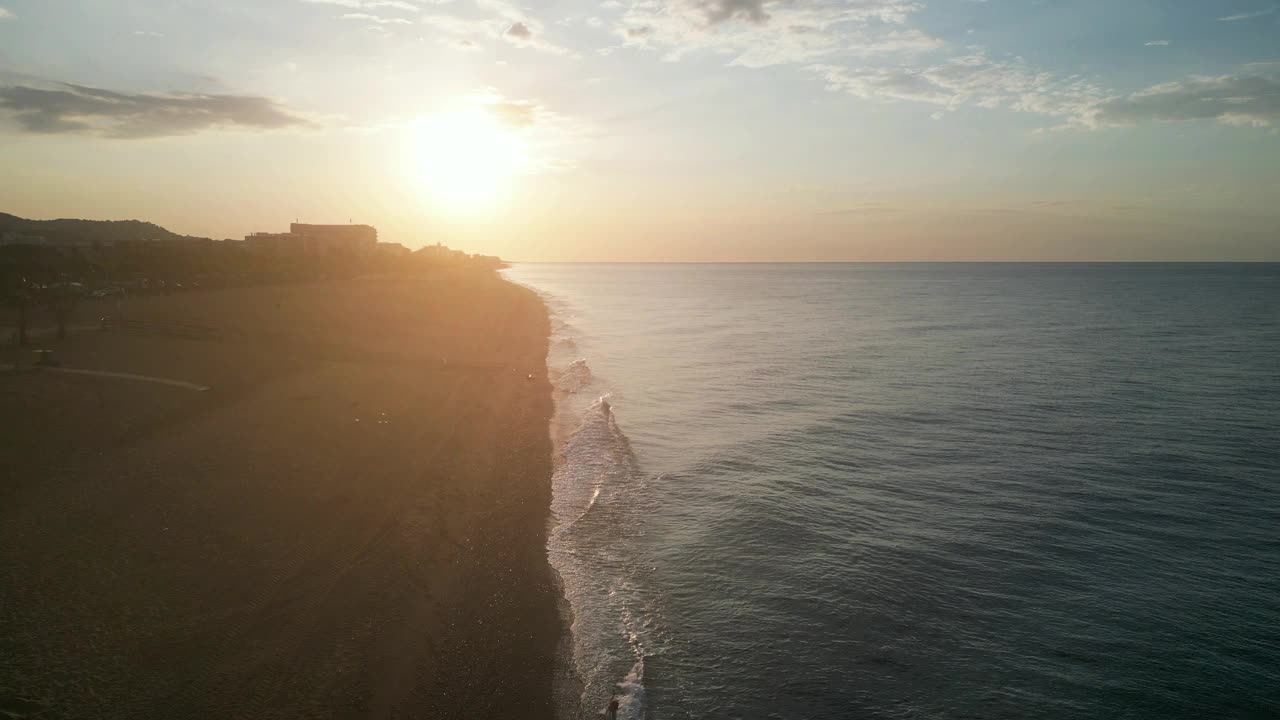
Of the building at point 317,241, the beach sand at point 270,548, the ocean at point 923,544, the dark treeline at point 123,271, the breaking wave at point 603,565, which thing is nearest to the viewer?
the beach sand at point 270,548

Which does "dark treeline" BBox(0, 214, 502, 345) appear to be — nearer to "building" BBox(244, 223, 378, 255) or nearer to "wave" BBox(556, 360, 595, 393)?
"building" BBox(244, 223, 378, 255)

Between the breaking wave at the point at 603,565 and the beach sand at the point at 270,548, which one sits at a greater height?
the beach sand at the point at 270,548

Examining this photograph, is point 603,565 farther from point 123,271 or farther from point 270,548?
point 123,271

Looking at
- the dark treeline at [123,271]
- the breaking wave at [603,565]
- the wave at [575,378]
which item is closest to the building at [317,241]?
the dark treeline at [123,271]

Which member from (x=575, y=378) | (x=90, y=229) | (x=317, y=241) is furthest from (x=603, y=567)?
(x=90, y=229)

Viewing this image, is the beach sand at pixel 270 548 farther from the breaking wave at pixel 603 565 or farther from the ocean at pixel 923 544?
the ocean at pixel 923 544

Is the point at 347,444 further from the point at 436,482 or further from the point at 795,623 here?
the point at 795,623

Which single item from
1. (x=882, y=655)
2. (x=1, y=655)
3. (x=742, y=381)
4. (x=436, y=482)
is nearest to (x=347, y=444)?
(x=436, y=482)

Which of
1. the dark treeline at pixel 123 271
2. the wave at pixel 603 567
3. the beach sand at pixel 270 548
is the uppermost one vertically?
the dark treeline at pixel 123 271
